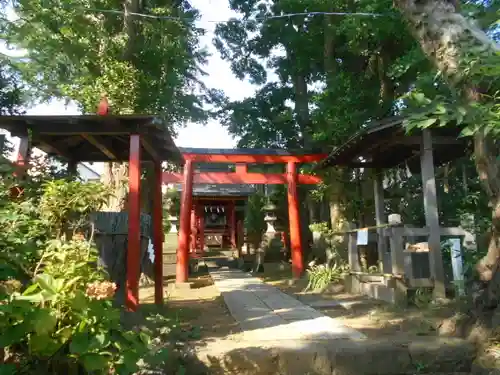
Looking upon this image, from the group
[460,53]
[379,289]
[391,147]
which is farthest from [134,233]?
[391,147]

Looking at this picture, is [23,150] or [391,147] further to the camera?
[391,147]

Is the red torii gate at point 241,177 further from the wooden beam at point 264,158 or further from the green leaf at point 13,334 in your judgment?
the green leaf at point 13,334

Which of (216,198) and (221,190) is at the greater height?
(221,190)

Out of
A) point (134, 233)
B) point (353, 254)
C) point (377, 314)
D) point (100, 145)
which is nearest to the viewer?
point (134, 233)

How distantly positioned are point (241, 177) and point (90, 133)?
6.92 metres

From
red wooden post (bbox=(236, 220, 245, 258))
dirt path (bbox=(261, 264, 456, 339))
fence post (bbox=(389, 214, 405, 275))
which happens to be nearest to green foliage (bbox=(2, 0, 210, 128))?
dirt path (bbox=(261, 264, 456, 339))

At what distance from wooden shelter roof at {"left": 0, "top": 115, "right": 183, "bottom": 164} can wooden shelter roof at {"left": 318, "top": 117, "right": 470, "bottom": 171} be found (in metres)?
3.34

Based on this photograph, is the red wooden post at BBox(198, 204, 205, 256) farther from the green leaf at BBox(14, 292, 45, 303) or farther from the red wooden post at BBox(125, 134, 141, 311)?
the green leaf at BBox(14, 292, 45, 303)

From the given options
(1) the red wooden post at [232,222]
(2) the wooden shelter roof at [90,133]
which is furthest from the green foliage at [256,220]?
(2) the wooden shelter roof at [90,133]

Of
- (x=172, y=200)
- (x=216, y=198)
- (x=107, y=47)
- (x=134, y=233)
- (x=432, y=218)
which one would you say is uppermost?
(x=107, y=47)

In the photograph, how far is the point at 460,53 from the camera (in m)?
3.51

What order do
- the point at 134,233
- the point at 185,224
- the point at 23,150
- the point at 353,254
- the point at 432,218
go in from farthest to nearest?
1. the point at 185,224
2. the point at 353,254
3. the point at 432,218
4. the point at 23,150
5. the point at 134,233

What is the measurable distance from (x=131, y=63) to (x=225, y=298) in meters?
5.89

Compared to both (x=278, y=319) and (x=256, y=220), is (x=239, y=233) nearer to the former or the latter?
(x=256, y=220)
